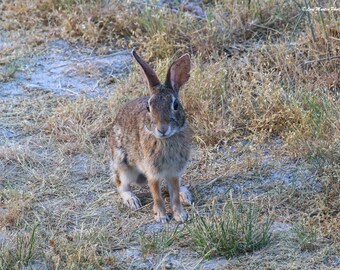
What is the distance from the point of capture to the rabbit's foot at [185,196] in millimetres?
5379

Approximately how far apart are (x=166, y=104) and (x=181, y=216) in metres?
0.72

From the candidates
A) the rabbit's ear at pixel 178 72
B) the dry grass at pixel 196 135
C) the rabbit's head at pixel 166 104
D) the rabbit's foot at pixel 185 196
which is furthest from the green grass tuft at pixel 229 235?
the rabbit's ear at pixel 178 72

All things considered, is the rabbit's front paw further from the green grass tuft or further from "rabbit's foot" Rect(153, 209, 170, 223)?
the green grass tuft

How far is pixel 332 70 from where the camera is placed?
6.53m

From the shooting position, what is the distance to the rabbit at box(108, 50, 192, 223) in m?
4.94

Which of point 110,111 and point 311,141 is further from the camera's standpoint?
point 110,111

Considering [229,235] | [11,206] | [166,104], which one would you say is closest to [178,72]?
[166,104]

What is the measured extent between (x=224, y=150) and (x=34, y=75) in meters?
2.12

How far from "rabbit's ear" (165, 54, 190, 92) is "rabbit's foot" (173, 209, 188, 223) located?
2.45ft

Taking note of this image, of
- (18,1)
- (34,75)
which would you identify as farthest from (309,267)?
(18,1)

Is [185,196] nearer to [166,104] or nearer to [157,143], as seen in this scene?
[157,143]

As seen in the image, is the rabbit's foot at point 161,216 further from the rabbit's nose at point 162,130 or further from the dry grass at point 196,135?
the rabbit's nose at point 162,130

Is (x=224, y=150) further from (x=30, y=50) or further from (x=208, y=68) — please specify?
(x=30, y=50)

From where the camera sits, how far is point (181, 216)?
514 centimetres
